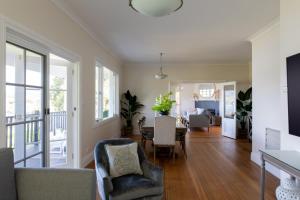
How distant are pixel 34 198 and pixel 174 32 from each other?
3807mm

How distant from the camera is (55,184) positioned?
1.70 m

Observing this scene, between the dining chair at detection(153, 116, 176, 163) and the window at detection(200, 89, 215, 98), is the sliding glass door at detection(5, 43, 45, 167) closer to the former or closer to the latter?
the dining chair at detection(153, 116, 176, 163)

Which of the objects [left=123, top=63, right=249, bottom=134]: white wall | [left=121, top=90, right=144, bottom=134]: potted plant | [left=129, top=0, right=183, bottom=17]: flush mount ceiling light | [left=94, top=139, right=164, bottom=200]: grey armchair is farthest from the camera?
[left=123, top=63, right=249, bottom=134]: white wall

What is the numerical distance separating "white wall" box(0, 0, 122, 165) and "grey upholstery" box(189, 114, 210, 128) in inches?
182

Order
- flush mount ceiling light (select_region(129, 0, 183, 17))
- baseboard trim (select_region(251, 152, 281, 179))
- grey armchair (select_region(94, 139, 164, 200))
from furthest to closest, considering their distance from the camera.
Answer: baseboard trim (select_region(251, 152, 281, 179))
grey armchair (select_region(94, 139, 164, 200))
flush mount ceiling light (select_region(129, 0, 183, 17))

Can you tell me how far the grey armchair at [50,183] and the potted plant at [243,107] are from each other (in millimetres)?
6929

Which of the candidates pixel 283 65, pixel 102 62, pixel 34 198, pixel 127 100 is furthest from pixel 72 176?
pixel 127 100

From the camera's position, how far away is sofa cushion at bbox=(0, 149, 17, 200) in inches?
60.7

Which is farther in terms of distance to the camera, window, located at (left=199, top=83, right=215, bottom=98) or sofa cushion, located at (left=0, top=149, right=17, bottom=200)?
window, located at (left=199, top=83, right=215, bottom=98)

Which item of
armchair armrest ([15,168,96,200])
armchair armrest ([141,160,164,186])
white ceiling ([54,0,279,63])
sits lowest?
armchair armrest ([141,160,164,186])

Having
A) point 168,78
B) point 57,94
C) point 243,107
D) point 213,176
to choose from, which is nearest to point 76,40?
point 57,94

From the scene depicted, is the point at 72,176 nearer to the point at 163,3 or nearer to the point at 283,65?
the point at 163,3

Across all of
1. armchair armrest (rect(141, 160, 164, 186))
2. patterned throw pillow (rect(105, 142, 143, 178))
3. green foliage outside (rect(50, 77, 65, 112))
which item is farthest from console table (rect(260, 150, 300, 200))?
green foliage outside (rect(50, 77, 65, 112))

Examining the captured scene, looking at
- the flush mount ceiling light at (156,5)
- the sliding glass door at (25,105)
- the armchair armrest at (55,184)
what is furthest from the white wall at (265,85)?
the sliding glass door at (25,105)
